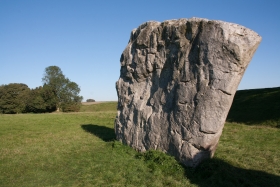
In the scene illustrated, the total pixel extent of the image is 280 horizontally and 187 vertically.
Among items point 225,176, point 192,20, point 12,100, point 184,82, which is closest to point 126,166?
point 225,176

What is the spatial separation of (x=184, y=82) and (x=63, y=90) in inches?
2067

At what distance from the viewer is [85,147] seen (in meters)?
13.8

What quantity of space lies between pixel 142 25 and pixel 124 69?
2.50 m

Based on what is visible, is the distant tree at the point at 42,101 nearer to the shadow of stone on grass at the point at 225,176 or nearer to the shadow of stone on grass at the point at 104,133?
the shadow of stone on grass at the point at 104,133

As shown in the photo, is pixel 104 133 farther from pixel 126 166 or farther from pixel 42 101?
pixel 42 101

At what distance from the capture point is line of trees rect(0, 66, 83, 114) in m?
56.2

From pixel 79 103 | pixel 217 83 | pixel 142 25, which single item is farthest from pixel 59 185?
pixel 79 103

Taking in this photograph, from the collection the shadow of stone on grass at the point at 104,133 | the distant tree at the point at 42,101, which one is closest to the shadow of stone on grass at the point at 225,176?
the shadow of stone on grass at the point at 104,133

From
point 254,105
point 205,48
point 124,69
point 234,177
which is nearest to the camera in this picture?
point 234,177

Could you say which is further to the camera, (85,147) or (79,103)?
(79,103)

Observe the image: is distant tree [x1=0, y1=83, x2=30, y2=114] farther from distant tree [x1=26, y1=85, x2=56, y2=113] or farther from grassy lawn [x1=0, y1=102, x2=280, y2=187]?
grassy lawn [x1=0, y1=102, x2=280, y2=187]

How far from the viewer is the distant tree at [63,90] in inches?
2271

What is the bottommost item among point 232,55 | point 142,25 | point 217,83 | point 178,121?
point 178,121

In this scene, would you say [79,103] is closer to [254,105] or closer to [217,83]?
[254,105]
